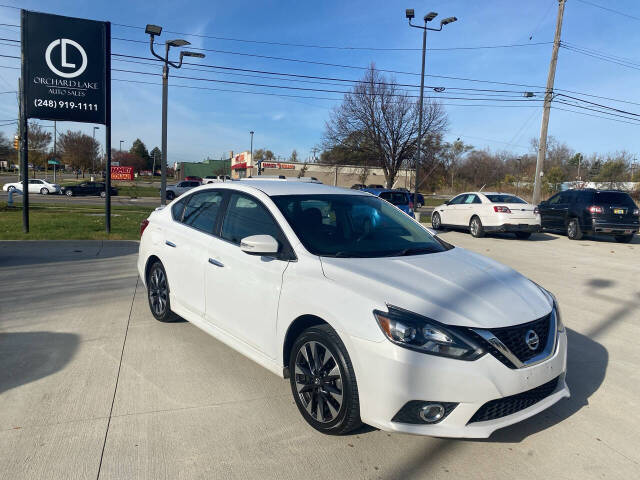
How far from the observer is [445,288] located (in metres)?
3.11

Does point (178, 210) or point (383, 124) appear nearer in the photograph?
point (178, 210)

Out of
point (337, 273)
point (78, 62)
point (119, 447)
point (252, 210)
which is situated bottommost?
point (119, 447)

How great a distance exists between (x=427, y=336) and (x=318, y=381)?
2.67 ft

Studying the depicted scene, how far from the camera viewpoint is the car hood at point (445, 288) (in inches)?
112

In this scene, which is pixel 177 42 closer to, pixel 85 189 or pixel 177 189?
pixel 177 189

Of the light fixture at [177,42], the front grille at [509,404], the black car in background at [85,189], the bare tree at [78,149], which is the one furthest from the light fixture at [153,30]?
the bare tree at [78,149]

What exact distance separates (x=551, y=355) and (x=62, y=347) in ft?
13.8

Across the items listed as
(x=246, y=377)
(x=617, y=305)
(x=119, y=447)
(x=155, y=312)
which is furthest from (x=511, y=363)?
(x=617, y=305)

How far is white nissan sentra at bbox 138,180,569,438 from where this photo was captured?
2.73 metres

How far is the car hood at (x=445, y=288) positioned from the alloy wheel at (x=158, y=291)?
250cm

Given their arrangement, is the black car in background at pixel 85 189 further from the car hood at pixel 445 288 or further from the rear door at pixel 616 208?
the car hood at pixel 445 288

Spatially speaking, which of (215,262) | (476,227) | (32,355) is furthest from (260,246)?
(476,227)

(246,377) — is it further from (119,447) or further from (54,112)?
(54,112)

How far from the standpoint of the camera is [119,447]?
2.98 m
